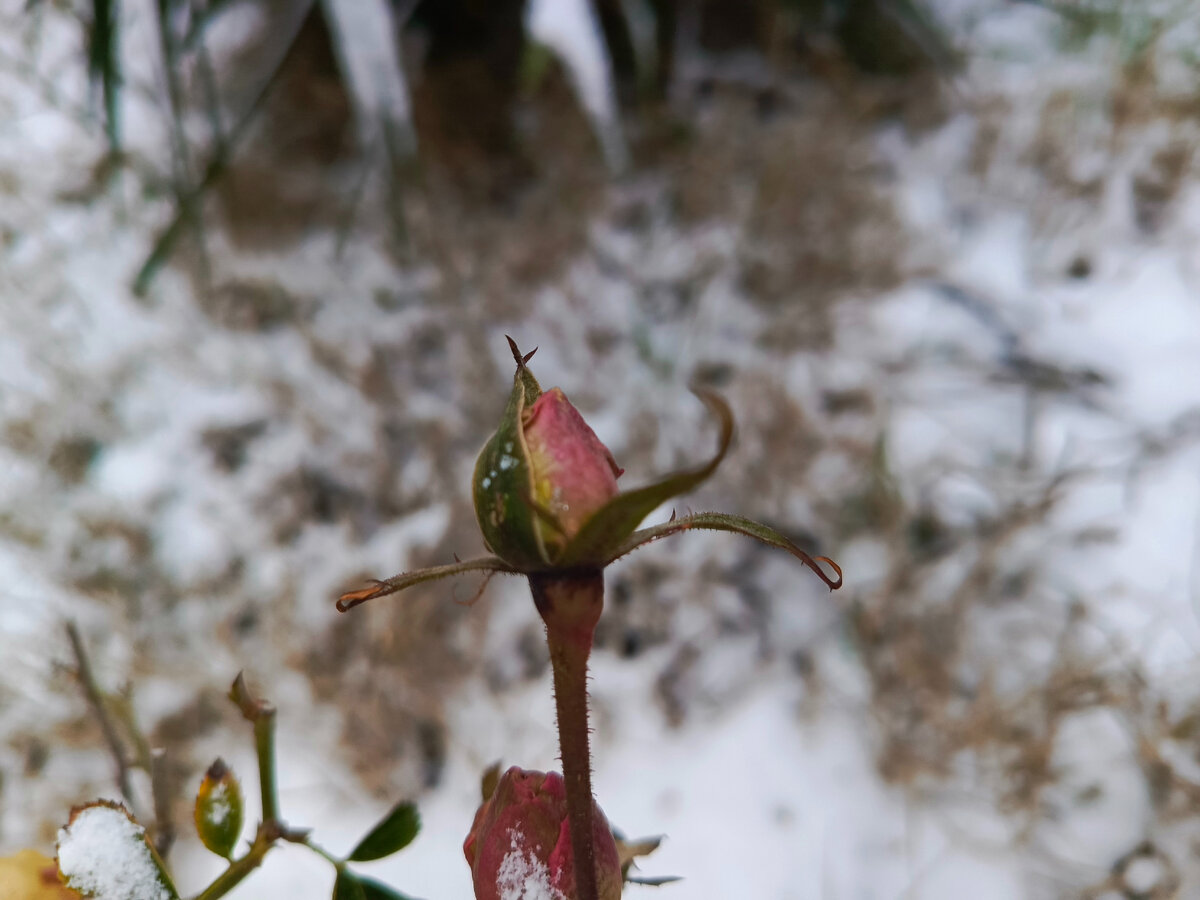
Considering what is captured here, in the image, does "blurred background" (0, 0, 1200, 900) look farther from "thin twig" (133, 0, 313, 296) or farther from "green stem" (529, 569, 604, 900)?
"green stem" (529, 569, 604, 900)

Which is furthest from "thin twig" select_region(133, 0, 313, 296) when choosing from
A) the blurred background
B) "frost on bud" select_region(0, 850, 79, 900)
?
"frost on bud" select_region(0, 850, 79, 900)

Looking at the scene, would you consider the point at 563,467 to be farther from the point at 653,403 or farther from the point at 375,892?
the point at 653,403

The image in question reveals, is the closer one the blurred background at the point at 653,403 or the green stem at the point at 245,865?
the green stem at the point at 245,865

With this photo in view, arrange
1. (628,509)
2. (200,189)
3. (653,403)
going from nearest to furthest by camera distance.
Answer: (628,509)
(200,189)
(653,403)

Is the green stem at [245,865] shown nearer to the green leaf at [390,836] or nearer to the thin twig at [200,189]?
the green leaf at [390,836]

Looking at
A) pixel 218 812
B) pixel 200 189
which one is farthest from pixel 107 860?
pixel 200 189

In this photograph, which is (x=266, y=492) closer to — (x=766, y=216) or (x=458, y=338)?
(x=458, y=338)

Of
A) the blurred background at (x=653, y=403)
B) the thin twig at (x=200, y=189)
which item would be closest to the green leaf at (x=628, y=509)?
the blurred background at (x=653, y=403)
